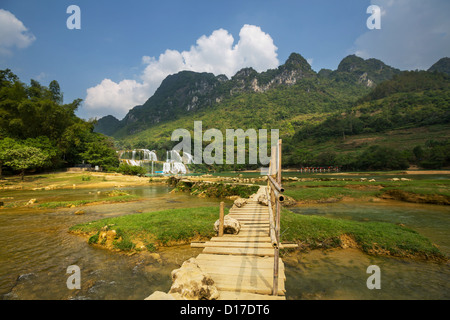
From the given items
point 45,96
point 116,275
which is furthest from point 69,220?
point 45,96

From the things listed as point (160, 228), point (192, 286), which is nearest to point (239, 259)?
point (192, 286)

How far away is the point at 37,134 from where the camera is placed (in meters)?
45.8

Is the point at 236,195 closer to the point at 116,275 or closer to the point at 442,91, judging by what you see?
the point at 116,275

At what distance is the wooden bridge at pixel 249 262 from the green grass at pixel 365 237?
1882 mm

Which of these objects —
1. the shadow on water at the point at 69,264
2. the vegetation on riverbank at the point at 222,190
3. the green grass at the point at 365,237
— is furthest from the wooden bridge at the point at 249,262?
the vegetation on riverbank at the point at 222,190

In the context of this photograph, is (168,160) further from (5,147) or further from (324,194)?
(324,194)

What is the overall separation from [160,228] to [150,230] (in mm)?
427

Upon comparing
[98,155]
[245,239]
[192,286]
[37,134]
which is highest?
[37,134]

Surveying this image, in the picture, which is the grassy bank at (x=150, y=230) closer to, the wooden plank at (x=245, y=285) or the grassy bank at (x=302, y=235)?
the grassy bank at (x=302, y=235)

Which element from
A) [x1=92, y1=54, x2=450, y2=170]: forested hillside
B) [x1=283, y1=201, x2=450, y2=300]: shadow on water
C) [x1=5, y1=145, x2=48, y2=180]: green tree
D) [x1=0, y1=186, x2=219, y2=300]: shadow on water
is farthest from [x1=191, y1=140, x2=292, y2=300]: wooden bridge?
[x1=92, y1=54, x2=450, y2=170]: forested hillside

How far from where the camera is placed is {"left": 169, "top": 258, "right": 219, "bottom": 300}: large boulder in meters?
3.22

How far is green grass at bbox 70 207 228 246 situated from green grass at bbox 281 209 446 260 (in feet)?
12.4

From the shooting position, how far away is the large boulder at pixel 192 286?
10.6 feet

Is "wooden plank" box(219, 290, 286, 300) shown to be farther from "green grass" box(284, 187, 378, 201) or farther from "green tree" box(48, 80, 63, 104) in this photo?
"green tree" box(48, 80, 63, 104)
